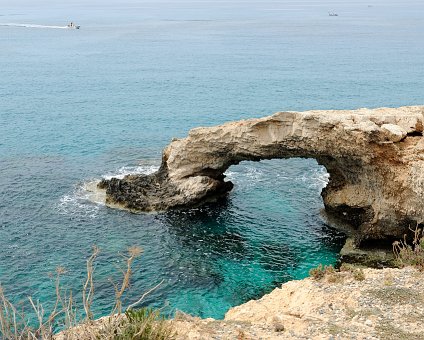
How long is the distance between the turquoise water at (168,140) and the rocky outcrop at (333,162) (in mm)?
1821

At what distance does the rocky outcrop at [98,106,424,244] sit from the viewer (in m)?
31.9

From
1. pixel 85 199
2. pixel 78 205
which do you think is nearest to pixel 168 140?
pixel 85 199

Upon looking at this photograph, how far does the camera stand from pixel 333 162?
3706 cm

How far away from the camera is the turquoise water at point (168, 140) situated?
32375 millimetres

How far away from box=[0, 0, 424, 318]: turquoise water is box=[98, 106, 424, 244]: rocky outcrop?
1.82 m

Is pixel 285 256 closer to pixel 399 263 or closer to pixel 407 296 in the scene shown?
pixel 399 263

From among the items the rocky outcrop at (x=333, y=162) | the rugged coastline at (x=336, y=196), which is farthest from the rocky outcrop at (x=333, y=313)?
the rocky outcrop at (x=333, y=162)

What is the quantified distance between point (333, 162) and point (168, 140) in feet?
84.9

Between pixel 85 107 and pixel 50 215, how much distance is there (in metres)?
35.7

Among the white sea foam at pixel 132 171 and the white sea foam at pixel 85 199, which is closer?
the white sea foam at pixel 85 199

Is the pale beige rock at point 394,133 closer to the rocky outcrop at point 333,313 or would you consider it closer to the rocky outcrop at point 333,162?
the rocky outcrop at point 333,162

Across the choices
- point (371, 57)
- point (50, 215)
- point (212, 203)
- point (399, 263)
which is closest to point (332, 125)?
point (399, 263)

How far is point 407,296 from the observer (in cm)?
2170

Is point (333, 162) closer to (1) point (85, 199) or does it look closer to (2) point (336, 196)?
(2) point (336, 196)
